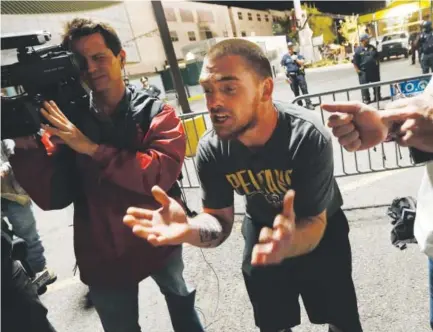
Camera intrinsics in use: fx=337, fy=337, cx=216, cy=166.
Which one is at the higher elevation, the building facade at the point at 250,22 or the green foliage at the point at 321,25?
the building facade at the point at 250,22

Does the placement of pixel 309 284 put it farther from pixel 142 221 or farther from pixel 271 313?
pixel 142 221

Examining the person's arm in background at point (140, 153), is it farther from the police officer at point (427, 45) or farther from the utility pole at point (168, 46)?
the police officer at point (427, 45)

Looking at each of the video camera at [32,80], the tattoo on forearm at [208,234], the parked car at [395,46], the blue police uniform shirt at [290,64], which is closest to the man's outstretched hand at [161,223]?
the tattoo on forearm at [208,234]

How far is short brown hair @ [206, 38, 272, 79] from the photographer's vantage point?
59.7 inches

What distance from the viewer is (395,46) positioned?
2077 cm

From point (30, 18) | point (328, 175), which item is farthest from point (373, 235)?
point (30, 18)

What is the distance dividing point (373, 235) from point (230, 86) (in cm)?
251

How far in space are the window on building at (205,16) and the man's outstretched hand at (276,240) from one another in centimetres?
4134

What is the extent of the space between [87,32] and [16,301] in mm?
1372

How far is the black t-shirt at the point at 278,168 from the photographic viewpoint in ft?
5.08

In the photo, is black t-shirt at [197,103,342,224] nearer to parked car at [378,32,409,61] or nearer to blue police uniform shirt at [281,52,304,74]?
blue police uniform shirt at [281,52,304,74]

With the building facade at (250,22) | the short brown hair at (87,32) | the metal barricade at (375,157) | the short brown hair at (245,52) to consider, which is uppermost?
the building facade at (250,22)

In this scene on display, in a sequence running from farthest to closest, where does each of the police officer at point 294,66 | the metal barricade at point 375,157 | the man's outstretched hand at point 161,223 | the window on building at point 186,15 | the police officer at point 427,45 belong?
the window on building at point 186,15, the police officer at point 294,66, the police officer at point 427,45, the metal barricade at point 375,157, the man's outstretched hand at point 161,223

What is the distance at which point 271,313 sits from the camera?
5.94ft
